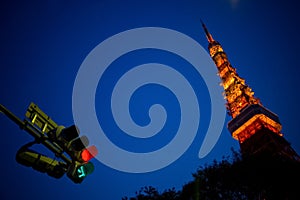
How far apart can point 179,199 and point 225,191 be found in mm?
3245

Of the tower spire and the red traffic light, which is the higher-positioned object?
the tower spire

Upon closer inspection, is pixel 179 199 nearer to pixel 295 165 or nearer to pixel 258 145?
pixel 295 165

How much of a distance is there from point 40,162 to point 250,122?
52821mm

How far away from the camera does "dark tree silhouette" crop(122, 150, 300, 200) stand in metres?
16.1

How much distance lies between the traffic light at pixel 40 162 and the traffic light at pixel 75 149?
180mm

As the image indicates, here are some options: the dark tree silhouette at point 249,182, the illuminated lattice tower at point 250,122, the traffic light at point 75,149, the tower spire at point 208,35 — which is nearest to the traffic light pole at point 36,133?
the traffic light at point 75,149

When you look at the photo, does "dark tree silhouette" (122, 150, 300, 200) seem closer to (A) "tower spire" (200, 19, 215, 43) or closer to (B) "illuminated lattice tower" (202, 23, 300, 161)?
(B) "illuminated lattice tower" (202, 23, 300, 161)

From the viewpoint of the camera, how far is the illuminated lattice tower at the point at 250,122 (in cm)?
4553

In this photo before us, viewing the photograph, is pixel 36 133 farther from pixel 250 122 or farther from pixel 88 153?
pixel 250 122

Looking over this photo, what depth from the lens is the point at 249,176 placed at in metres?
16.9

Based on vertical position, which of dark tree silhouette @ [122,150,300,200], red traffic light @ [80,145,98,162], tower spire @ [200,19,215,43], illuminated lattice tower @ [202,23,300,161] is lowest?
red traffic light @ [80,145,98,162]

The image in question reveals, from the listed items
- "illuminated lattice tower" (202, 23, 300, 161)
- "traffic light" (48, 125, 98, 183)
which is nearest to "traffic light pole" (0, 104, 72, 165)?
"traffic light" (48, 125, 98, 183)

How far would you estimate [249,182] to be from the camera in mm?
16656

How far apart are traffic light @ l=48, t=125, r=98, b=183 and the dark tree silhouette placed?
12024mm
